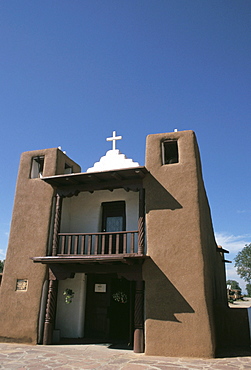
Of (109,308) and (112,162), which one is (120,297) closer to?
(109,308)

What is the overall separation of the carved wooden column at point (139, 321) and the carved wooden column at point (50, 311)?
2852mm

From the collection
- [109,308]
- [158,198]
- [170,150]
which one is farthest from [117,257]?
[170,150]

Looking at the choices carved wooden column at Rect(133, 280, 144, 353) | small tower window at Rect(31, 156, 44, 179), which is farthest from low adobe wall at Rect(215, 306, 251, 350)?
small tower window at Rect(31, 156, 44, 179)

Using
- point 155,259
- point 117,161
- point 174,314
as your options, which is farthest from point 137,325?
point 117,161

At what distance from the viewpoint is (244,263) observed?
169 ft

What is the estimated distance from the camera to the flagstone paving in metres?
7.38

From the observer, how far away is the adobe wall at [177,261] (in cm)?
859

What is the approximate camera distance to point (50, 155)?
12164 millimetres

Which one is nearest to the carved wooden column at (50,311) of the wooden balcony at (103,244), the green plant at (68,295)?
the green plant at (68,295)

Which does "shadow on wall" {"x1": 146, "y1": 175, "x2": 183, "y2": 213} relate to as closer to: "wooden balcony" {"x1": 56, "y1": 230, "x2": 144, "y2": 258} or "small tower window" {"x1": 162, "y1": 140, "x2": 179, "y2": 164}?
"small tower window" {"x1": 162, "y1": 140, "x2": 179, "y2": 164}

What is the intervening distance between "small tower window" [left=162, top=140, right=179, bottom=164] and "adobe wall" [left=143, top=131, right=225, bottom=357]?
205 mm

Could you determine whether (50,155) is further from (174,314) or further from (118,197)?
(174,314)

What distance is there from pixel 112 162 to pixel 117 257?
15.6 ft

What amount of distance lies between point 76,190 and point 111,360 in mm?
5522
